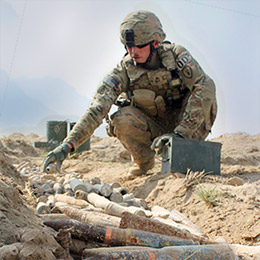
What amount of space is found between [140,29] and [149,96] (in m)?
0.87

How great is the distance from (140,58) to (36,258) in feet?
11.7

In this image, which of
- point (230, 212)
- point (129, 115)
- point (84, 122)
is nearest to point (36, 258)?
point (230, 212)

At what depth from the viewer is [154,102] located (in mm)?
4625

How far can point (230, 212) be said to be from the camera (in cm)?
273

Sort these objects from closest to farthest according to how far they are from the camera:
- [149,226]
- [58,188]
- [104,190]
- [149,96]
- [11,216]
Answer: [11,216]
[149,226]
[104,190]
[58,188]
[149,96]

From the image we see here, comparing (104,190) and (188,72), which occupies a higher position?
(188,72)

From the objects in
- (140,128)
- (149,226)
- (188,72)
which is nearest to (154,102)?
(140,128)

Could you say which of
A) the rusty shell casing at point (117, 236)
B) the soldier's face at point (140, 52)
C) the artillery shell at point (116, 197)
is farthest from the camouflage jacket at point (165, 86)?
the rusty shell casing at point (117, 236)

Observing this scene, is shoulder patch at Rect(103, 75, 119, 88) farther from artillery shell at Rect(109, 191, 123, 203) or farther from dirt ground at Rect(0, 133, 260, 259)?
artillery shell at Rect(109, 191, 123, 203)

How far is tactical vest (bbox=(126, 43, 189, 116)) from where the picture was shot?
4.44 m

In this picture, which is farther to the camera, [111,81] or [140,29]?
[111,81]

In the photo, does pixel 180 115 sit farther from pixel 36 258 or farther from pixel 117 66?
pixel 36 258

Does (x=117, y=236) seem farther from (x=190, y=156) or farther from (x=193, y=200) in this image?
(x=190, y=156)

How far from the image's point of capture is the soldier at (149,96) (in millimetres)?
4164
